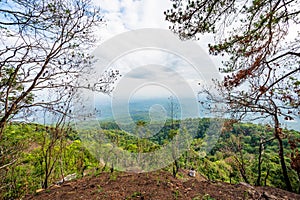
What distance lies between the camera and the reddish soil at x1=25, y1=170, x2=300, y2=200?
2.82 meters

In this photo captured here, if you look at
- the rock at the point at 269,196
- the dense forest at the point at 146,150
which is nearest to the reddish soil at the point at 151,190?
the rock at the point at 269,196

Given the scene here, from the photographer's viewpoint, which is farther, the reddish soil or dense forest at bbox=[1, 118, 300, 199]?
dense forest at bbox=[1, 118, 300, 199]

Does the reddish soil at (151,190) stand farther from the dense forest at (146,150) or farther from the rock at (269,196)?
the dense forest at (146,150)

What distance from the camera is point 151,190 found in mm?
2982

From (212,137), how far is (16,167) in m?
4.95

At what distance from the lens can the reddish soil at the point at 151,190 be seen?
282 centimetres

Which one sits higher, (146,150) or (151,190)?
(146,150)

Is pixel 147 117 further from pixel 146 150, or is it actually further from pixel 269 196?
pixel 269 196

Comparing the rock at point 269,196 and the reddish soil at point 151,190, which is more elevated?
the rock at point 269,196

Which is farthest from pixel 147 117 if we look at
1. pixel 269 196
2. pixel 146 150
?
pixel 269 196

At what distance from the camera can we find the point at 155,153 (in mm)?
4945

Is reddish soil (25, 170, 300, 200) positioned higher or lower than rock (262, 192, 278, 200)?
lower

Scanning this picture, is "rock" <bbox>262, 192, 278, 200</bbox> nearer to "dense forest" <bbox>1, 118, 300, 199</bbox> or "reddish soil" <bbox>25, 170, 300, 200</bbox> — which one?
"reddish soil" <bbox>25, 170, 300, 200</bbox>

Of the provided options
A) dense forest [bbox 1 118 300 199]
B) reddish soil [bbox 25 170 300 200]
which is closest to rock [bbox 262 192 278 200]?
reddish soil [bbox 25 170 300 200]
